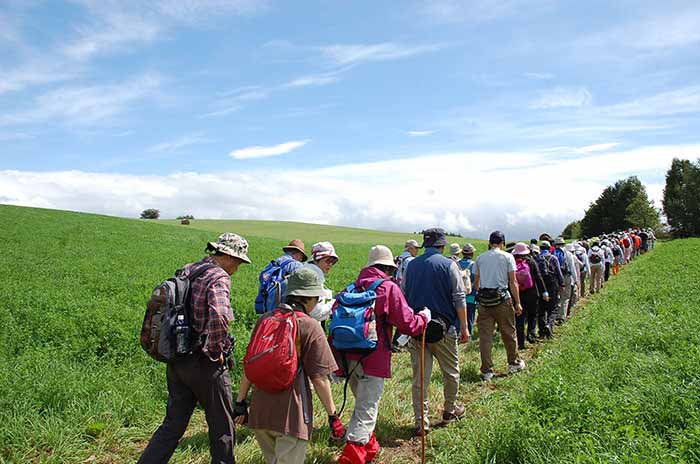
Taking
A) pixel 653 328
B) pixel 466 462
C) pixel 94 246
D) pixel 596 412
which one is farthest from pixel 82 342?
pixel 94 246

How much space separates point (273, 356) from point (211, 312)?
0.73 metres

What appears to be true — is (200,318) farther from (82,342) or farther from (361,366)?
(82,342)

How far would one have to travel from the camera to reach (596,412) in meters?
4.32

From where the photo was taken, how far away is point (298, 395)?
11.8ft

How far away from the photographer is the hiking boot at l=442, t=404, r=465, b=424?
5766 mm

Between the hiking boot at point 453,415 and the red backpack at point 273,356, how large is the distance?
9.89ft

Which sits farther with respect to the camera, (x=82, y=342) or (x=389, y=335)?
(x=82, y=342)

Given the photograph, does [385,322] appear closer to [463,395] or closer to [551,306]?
[463,395]

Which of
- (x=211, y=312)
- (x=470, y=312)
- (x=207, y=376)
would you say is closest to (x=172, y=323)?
(x=211, y=312)

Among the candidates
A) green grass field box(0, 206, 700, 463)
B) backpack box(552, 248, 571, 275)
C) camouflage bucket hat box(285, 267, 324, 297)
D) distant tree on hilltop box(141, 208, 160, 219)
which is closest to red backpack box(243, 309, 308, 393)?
camouflage bucket hat box(285, 267, 324, 297)

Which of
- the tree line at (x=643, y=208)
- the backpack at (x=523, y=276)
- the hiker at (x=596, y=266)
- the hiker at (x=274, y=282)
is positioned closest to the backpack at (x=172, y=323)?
the hiker at (x=274, y=282)

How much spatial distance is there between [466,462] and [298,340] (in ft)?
6.60

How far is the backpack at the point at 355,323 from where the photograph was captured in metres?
4.45

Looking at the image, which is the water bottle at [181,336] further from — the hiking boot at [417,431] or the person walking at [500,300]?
the person walking at [500,300]
